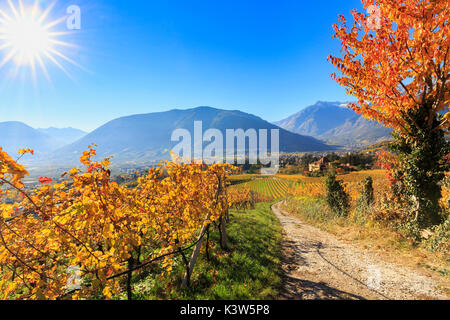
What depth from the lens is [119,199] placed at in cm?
423

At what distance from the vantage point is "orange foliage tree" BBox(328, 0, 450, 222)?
5.63 m

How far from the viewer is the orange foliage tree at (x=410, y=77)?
5.63 m

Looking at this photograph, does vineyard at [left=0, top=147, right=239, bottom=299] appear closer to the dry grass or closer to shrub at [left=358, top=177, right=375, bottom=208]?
the dry grass

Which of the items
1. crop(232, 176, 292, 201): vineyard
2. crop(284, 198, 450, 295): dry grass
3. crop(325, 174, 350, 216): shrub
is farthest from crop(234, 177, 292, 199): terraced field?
crop(284, 198, 450, 295): dry grass

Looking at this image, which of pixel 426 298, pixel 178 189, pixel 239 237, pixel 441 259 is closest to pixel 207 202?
pixel 178 189

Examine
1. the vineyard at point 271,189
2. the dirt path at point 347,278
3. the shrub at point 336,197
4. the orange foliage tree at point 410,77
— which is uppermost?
the orange foliage tree at point 410,77

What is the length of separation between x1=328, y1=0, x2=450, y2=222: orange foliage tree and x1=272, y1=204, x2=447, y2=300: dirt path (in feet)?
10.6

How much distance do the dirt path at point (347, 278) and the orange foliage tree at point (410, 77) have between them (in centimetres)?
322

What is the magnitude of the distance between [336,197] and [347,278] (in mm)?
9694

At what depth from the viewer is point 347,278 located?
5.68m

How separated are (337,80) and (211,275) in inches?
342

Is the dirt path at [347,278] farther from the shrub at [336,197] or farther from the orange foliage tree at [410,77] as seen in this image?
the shrub at [336,197]

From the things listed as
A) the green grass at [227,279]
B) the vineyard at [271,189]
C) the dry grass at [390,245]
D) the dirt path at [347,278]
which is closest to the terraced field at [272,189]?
the vineyard at [271,189]
